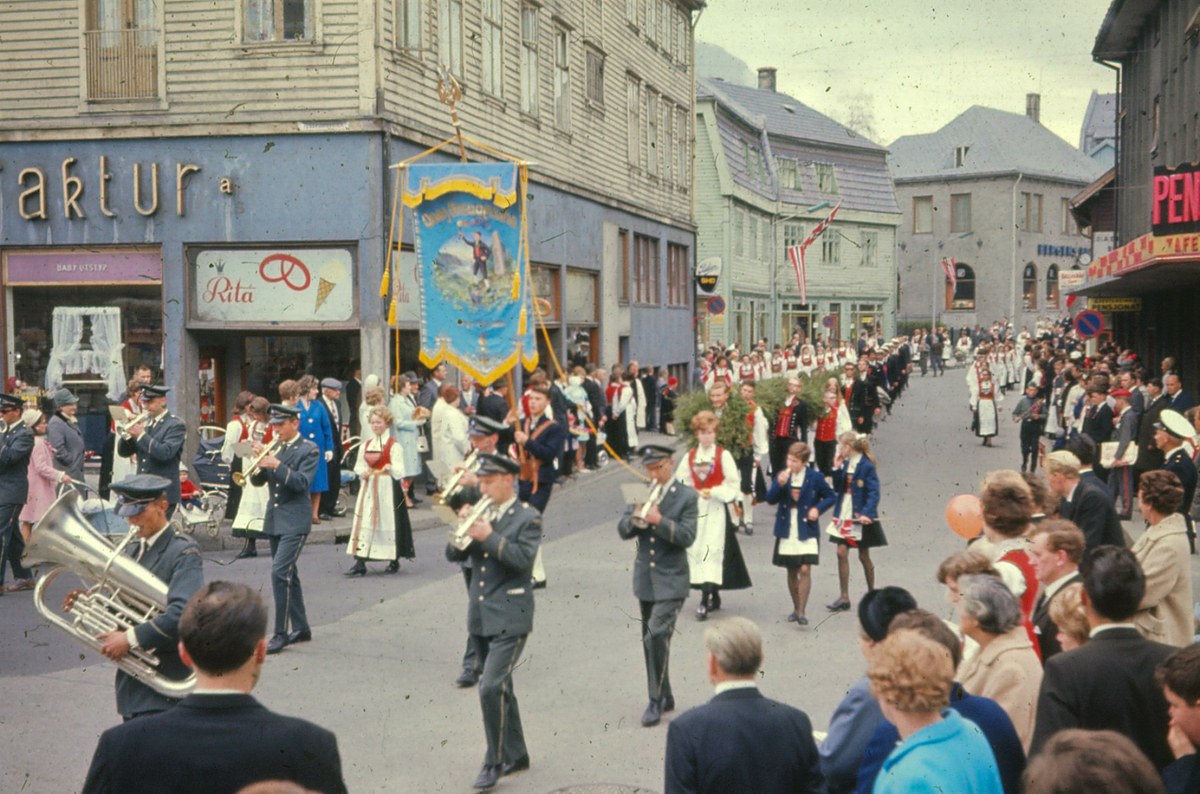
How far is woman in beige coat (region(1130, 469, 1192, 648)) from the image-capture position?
6.50 metres

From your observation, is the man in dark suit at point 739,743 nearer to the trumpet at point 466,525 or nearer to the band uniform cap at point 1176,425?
the trumpet at point 466,525

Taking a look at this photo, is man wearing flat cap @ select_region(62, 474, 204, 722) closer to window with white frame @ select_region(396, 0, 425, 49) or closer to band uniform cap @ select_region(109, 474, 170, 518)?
band uniform cap @ select_region(109, 474, 170, 518)

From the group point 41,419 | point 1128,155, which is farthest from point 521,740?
point 1128,155

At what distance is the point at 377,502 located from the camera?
12.5 m

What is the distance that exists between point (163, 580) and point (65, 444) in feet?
28.6

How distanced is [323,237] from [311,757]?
15527 millimetres

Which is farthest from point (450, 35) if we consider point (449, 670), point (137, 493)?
point (137, 493)

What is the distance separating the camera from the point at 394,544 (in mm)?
12508

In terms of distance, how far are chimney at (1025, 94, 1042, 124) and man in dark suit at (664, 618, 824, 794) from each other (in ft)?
291

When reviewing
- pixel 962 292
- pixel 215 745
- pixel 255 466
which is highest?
pixel 962 292

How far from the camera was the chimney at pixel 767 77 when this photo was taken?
221ft

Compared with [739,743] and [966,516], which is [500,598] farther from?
[739,743]

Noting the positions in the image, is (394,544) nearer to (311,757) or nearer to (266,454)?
(266,454)

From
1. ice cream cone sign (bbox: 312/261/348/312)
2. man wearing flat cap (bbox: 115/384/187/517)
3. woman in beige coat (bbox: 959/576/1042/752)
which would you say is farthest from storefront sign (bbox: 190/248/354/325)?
woman in beige coat (bbox: 959/576/1042/752)
